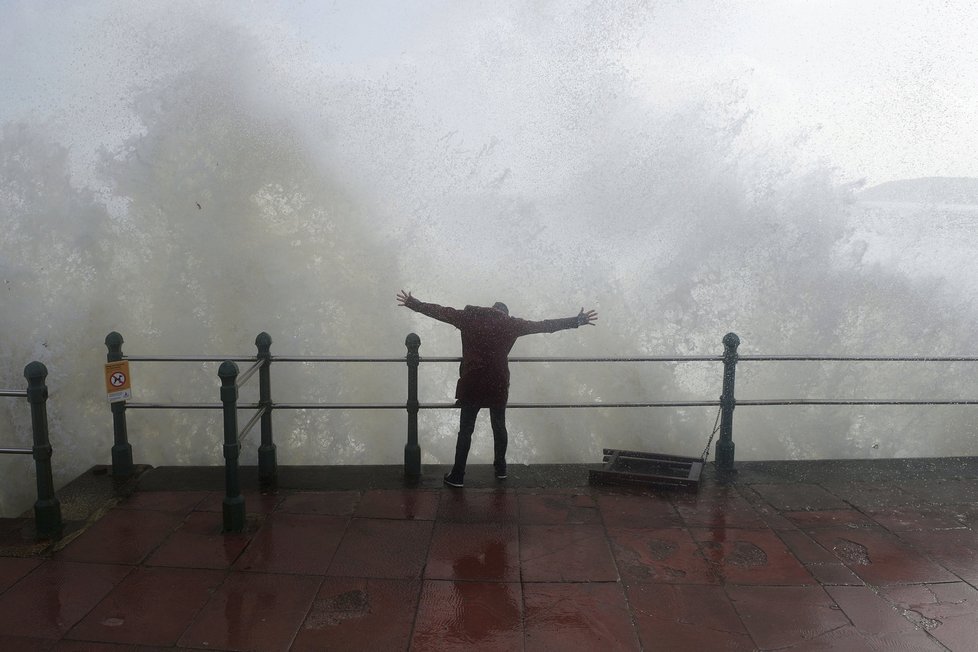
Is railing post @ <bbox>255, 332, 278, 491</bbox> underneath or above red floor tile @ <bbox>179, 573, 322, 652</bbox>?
above

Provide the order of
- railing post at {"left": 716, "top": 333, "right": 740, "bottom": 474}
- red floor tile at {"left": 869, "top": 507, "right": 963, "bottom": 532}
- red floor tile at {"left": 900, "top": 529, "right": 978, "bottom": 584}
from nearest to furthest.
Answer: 1. red floor tile at {"left": 900, "top": 529, "right": 978, "bottom": 584}
2. red floor tile at {"left": 869, "top": 507, "right": 963, "bottom": 532}
3. railing post at {"left": 716, "top": 333, "right": 740, "bottom": 474}

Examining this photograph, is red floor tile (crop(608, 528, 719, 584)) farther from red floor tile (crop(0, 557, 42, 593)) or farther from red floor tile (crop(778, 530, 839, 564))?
red floor tile (crop(0, 557, 42, 593))

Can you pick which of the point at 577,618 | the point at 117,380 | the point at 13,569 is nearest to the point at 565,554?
the point at 577,618

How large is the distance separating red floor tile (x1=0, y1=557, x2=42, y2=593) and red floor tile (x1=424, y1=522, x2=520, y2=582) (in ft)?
7.87

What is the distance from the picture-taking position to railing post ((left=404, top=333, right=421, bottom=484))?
577 centimetres

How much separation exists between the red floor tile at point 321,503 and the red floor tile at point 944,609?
3.57 meters

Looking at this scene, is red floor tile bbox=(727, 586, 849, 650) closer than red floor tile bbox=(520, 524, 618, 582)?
Yes

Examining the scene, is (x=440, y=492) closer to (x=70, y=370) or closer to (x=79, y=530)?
(x=79, y=530)

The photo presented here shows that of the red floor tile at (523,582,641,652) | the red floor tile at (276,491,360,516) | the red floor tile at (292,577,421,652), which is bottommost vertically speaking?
the red floor tile at (523,582,641,652)

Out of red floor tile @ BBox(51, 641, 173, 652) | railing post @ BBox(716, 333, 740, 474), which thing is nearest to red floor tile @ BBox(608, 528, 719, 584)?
railing post @ BBox(716, 333, 740, 474)

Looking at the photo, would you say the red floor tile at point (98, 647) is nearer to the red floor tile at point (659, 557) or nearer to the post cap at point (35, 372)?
the post cap at point (35, 372)

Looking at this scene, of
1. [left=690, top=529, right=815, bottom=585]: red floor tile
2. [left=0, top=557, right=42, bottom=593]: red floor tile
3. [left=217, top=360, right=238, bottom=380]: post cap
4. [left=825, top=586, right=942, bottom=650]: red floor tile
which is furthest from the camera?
[left=217, top=360, right=238, bottom=380]: post cap

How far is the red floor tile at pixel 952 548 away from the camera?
4395mm

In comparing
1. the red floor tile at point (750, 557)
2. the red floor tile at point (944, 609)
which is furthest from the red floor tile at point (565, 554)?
the red floor tile at point (944, 609)
